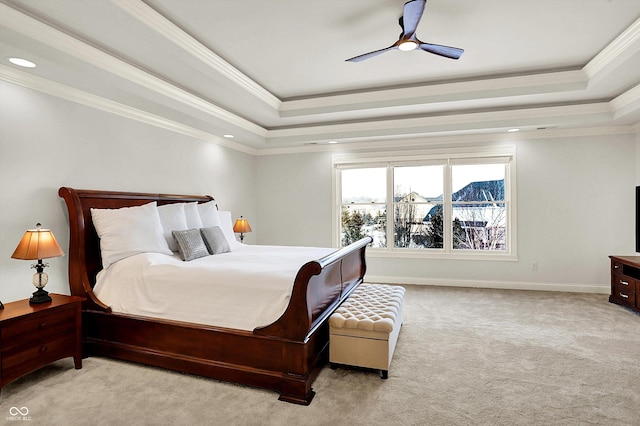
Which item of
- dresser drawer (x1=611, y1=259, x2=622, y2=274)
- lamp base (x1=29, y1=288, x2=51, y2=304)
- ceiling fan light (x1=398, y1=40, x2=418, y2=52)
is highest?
ceiling fan light (x1=398, y1=40, x2=418, y2=52)

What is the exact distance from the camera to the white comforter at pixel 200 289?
8.25 feet

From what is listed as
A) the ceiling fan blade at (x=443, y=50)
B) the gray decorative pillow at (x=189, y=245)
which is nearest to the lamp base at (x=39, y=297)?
the gray decorative pillow at (x=189, y=245)

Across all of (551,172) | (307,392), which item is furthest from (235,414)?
(551,172)

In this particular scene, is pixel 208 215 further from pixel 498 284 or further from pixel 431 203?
pixel 498 284

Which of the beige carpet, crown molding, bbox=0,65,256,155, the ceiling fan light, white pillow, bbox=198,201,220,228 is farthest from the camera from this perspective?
white pillow, bbox=198,201,220,228

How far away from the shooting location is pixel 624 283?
4.38 metres

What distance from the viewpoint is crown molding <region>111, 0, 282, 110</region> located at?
2.48 meters

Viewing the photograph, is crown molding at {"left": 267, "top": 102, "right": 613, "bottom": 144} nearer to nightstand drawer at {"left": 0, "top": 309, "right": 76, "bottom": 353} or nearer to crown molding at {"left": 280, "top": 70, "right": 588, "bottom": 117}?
crown molding at {"left": 280, "top": 70, "right": 588, "bottom": 117}

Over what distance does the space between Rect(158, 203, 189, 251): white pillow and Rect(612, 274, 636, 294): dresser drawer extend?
5.35 m

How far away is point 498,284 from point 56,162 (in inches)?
232

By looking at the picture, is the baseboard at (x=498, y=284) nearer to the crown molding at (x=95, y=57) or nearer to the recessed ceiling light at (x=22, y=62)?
the crown molding at (x=95, y=57)

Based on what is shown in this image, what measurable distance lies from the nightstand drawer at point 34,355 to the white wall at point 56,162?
2.03ft

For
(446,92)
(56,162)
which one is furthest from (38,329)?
(446,92)

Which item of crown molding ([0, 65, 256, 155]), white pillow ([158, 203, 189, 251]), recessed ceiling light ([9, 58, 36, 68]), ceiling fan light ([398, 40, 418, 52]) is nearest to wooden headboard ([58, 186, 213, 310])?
white pillow ([158, 203, 189, 251])
